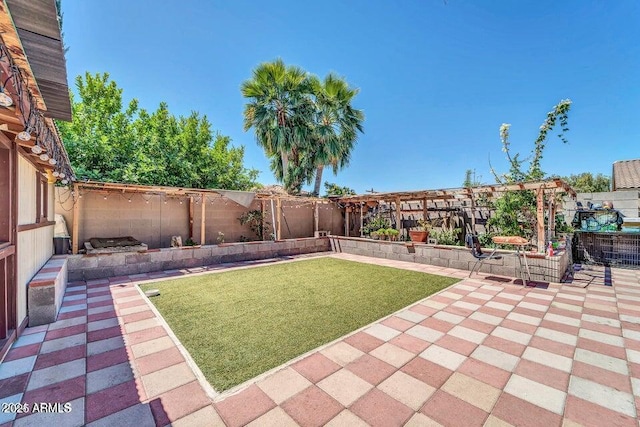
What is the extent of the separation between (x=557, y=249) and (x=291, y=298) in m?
6.96

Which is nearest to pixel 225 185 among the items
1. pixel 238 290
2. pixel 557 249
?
pixel 238 290

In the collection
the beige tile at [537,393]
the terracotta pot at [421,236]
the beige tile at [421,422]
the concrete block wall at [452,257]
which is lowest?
the beige tile at [537,393]

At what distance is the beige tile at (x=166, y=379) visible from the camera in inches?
87.7

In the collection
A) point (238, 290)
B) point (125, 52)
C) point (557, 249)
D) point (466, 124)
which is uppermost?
point (125, 52)

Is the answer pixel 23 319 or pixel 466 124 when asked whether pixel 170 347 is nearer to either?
pixel 23 319

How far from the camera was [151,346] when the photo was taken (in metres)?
3.00

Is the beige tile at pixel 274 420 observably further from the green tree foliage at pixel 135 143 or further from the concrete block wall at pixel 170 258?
the green tree foliage at pixel 135 143

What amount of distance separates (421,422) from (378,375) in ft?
1.98

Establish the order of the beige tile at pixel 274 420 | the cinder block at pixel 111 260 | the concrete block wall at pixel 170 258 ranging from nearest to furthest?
the beige tile at pixel 274 420 → the concrete block wall at pixel 170 258 → the cinder block at pixel 111 260

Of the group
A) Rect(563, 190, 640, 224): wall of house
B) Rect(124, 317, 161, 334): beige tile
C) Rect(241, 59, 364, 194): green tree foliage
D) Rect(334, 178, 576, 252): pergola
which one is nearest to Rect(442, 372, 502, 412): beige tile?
Rect(124, 317, 161, 334): beige tile

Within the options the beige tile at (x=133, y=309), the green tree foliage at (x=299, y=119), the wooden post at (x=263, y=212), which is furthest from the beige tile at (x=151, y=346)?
the green tree foliage at (x=299, y=119)

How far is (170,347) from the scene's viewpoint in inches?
117

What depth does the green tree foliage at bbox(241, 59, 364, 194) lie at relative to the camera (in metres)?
11.6

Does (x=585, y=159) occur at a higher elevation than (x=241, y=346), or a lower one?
higher
